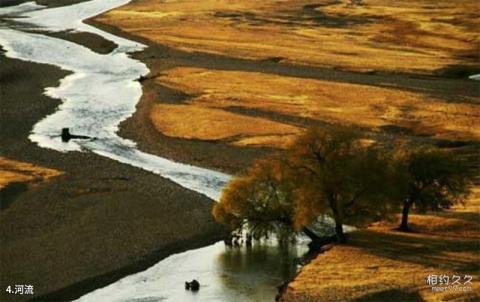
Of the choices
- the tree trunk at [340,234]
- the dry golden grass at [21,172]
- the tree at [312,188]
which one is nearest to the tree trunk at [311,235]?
the tree at [312,188]

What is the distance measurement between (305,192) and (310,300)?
Result: 820 cm

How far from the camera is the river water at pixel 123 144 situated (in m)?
45.2

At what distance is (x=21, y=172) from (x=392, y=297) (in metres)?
33.2

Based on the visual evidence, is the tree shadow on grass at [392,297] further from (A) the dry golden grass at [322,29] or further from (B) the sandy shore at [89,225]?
(A) the dry golden grass at [322,29]

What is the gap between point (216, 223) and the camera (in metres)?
55.9

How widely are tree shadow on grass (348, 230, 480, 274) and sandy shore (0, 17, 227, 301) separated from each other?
8947 mm

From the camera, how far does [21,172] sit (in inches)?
2611

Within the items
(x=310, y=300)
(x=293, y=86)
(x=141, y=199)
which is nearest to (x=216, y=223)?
(x=141, y=199)

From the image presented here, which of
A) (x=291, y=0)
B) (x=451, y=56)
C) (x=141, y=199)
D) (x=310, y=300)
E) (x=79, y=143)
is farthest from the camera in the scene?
(x=291, y=0)

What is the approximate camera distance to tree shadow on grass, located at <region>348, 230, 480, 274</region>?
45688 millimetres

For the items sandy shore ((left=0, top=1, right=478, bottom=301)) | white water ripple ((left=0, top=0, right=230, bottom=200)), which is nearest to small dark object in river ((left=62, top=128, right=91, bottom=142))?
white water ripple ((left=0, top=0, right=230, bottom=200))

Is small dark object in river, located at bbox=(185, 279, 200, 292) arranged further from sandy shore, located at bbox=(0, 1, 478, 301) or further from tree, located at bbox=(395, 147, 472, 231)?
tree, located at bbox=(395, 147, 472, 231)

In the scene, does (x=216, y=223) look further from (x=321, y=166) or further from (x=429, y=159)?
(x=429, y=159)

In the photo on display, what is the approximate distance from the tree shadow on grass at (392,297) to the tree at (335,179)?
7.65m
